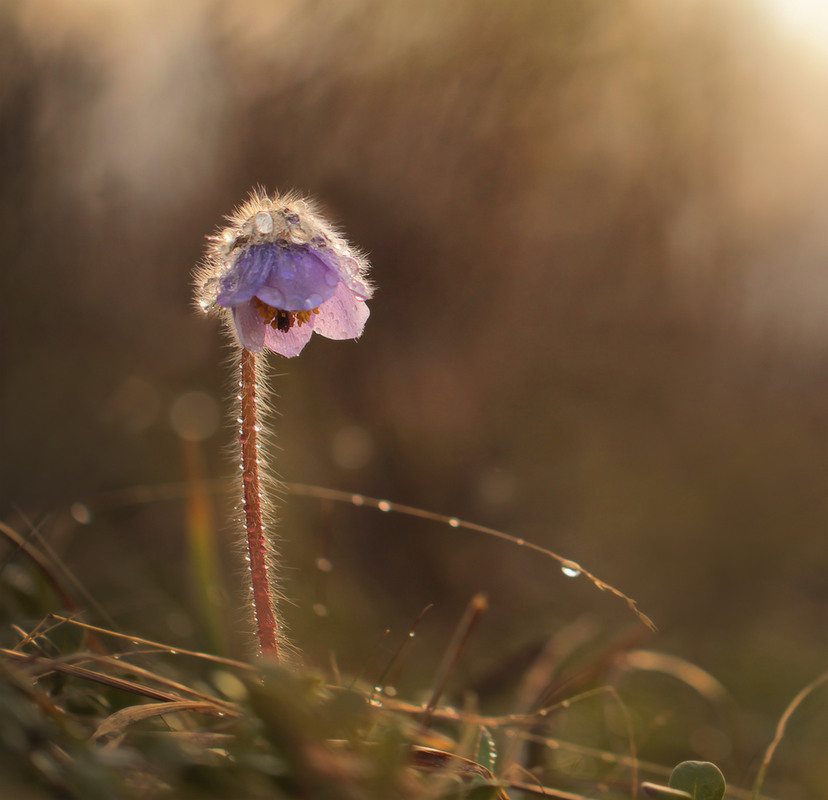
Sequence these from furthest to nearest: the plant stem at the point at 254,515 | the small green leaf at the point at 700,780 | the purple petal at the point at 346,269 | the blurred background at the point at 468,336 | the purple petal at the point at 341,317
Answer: the blurred background at the point at 468,336
the purple petal at the point at 341,317
the purple petal at the point at 346,269
the plant stem at the point at 254,515
the small green leaf at the point at 700,780

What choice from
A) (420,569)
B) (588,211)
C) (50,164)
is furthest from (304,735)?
(588,211)

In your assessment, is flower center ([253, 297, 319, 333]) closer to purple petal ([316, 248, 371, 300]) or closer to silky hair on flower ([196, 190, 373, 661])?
silky hair on flower ([196, 190, 373, 661])

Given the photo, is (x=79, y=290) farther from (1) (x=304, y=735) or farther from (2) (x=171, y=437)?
(1) (x=304, y=735)

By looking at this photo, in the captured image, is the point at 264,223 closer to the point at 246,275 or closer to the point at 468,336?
the point at 246,275

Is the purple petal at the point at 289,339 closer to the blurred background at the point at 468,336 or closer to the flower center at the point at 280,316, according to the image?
the flower center at the point at 280,316

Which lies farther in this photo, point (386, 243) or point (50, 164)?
point (386, 243)

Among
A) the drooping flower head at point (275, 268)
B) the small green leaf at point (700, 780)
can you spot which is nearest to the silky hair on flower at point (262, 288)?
the drooping flower head at point (275, 268)

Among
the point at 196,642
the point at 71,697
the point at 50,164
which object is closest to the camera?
the point at 71,697

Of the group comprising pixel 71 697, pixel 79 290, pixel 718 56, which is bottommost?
pixel 71 697
